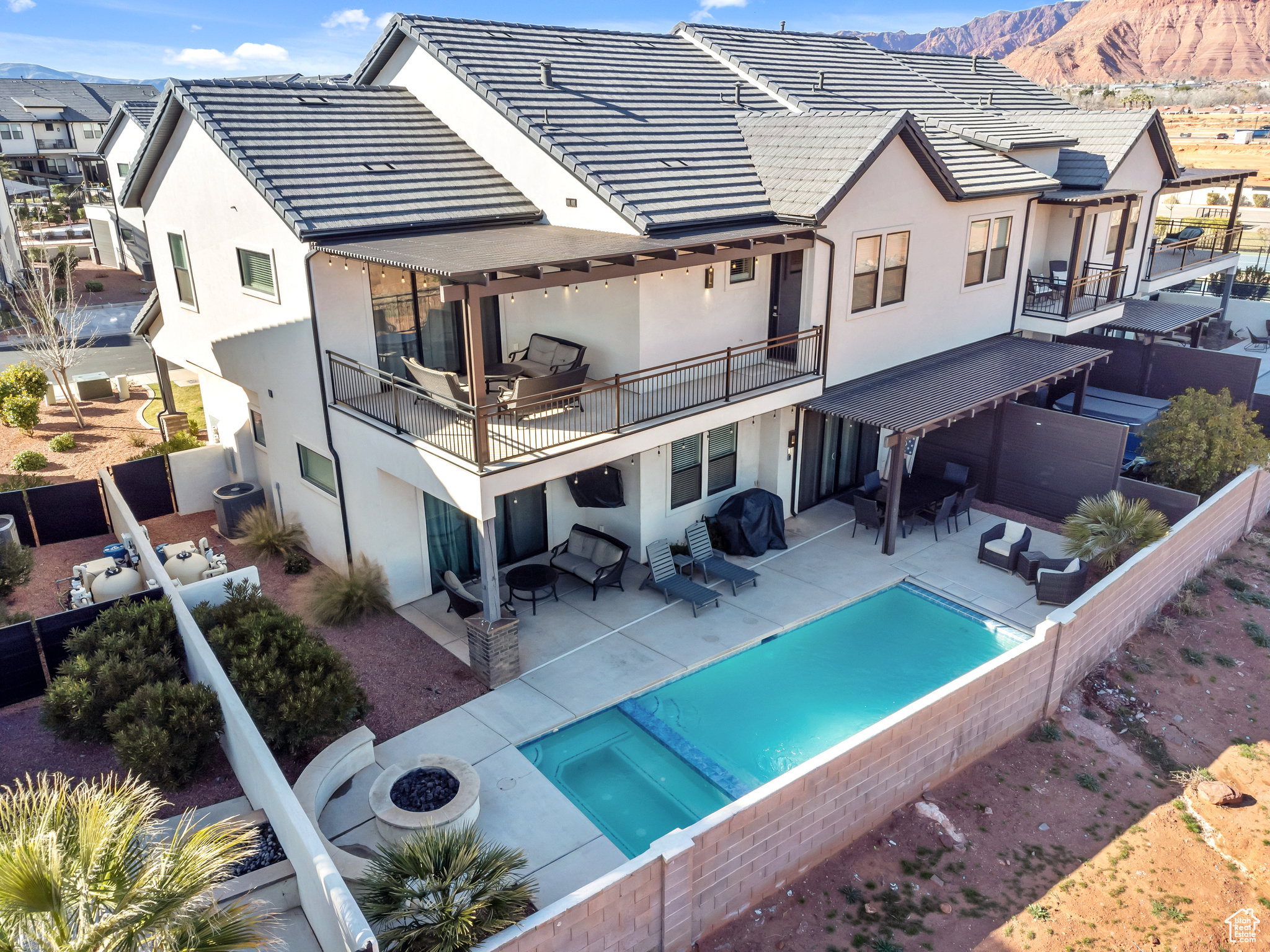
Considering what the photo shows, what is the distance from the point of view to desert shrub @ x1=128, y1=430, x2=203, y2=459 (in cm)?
1891

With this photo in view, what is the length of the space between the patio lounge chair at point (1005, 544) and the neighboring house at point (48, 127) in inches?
2678

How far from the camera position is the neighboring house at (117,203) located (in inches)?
1539

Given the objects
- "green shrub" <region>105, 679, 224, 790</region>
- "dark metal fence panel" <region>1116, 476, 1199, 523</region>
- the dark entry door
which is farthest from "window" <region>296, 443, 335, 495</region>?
"dark metal fence panel" <region>1116, 476, 1199, 523</region>

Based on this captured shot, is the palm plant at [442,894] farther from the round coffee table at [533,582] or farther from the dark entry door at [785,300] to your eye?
the dark entry door at [785,300]

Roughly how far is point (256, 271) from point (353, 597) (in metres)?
5.90

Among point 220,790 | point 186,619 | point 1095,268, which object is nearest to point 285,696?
point 220,790

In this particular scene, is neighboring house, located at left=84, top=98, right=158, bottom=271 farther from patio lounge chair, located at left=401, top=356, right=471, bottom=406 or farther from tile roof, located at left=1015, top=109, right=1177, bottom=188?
tile roof, located at left=1015, top=109, right=1177, bottom=188

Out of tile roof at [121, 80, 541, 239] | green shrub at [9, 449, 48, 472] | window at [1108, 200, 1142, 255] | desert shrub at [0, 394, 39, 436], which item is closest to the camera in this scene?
tile roof at [121, 80, 541, 239]

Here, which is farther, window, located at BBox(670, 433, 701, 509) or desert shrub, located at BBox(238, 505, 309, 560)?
desert shrub, located at BBox(238, 505, 309, 560)

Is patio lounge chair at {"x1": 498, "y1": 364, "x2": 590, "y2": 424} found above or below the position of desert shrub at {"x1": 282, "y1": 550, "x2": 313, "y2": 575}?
above

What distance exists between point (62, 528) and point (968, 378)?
17936 mm

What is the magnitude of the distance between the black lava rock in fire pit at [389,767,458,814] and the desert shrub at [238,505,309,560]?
756cm

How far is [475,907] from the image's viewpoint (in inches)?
285

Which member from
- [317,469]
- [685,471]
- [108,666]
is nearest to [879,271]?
[685,471]
